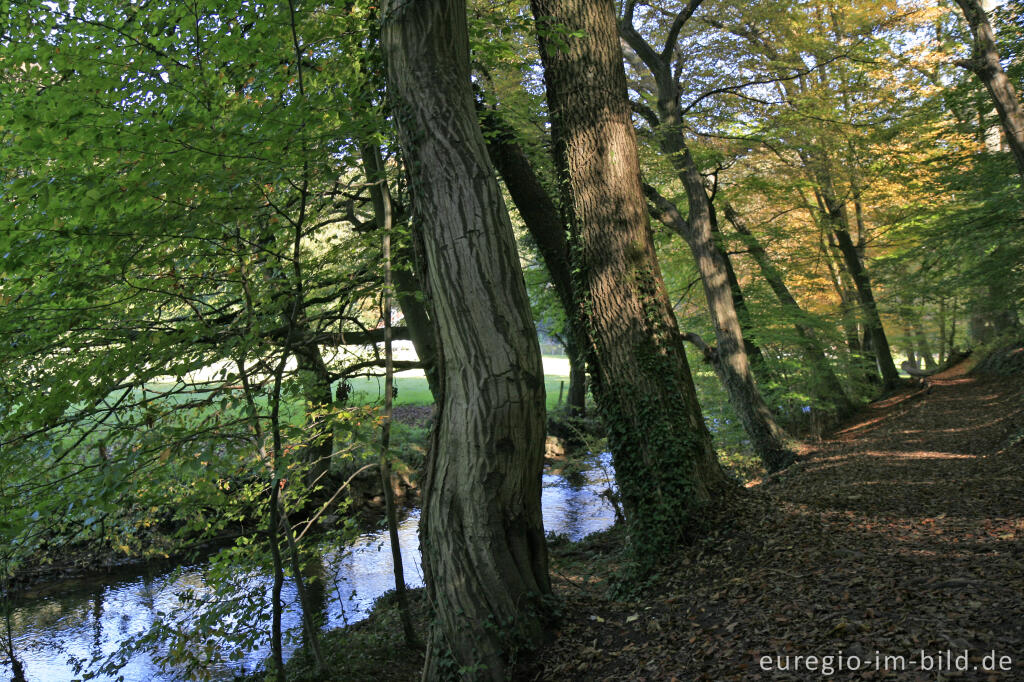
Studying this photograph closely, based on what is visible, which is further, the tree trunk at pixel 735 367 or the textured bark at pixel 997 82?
the tree trunk at pixel 735 367

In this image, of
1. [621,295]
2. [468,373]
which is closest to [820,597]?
[468,373]

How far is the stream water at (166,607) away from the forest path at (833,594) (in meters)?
3.26

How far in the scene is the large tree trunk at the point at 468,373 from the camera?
4.51 meters

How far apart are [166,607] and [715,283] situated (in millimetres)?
10514

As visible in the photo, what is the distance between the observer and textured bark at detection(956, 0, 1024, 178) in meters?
8.13

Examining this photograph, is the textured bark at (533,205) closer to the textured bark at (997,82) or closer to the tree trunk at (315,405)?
the tree trunk at (315,405)

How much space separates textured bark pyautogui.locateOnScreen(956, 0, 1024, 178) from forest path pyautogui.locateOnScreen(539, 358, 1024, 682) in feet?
13.0

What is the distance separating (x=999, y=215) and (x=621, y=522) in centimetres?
828

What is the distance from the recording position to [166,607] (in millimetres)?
10359

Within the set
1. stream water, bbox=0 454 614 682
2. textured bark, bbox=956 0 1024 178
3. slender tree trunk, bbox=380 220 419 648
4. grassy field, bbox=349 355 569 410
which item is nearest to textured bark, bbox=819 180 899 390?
textured bark, bbox=956 0 1024 178

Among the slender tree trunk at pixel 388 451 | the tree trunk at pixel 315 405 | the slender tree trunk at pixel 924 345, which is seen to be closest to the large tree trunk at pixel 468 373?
the slender tree trunk at pixel 388 451

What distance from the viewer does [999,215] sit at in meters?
11.1

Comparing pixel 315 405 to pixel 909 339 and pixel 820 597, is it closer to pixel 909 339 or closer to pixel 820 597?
pixel 820 597

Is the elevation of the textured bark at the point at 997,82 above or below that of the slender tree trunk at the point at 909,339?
above
